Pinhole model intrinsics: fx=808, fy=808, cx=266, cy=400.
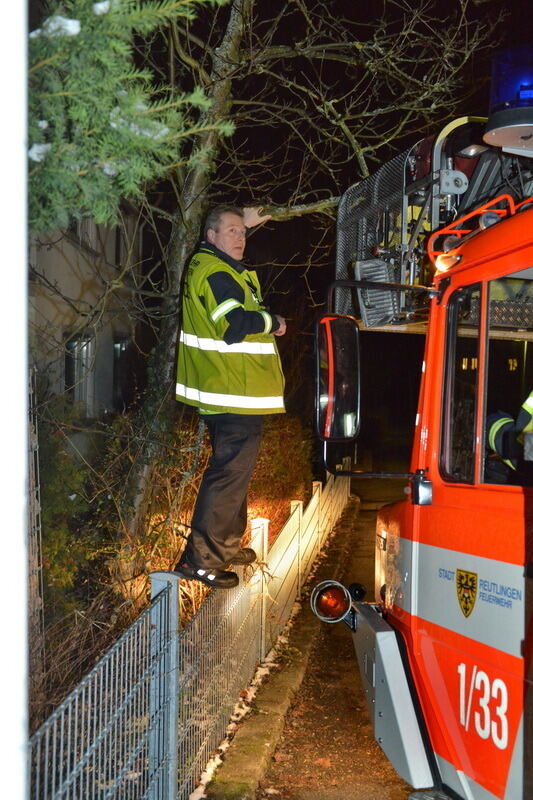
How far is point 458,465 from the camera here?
10.6 ft

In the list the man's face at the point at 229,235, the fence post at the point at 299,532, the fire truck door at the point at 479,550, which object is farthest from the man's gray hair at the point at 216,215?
the fence post at the point at 299,532

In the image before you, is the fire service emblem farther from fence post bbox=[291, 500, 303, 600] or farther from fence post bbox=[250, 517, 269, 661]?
fence post bbox=[291, 500, 303, 600]

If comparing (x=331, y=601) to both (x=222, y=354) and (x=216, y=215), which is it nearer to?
(x=222, y=354)

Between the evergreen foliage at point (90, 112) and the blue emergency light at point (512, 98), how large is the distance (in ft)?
4.41

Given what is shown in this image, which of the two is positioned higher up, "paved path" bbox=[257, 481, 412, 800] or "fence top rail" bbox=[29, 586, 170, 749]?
"fence top rail" bbox=[29, 586, 170, 749]

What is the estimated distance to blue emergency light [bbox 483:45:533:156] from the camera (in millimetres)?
3055

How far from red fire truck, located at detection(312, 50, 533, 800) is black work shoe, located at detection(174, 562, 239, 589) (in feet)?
2.43

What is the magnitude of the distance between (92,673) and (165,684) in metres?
0.90

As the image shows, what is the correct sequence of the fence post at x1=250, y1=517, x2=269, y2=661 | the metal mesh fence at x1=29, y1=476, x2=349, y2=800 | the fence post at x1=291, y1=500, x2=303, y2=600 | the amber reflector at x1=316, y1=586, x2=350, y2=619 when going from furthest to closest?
the fence post at x1=291, y1=500, x2=303, y2=600 < the fence post at x1=250, y1=517, x2=269, y2=661 < the amber reflector at x1=316, y1=586, x2=350, y2=619 < the metal mesh fence at x1=29, y1=476, x2=349, y2=800

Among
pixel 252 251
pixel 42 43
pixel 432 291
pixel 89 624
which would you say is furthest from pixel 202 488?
pixel 252 251

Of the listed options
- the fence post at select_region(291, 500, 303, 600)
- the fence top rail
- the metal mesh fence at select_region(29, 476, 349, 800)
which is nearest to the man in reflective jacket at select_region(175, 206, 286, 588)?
the metal mesh fence at select_region(29, 476, 349, 800)

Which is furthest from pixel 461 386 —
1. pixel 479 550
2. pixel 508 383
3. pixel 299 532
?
pixel 299 532

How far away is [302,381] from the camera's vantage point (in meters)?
12.5

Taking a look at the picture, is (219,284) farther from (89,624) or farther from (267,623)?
(267,623)
